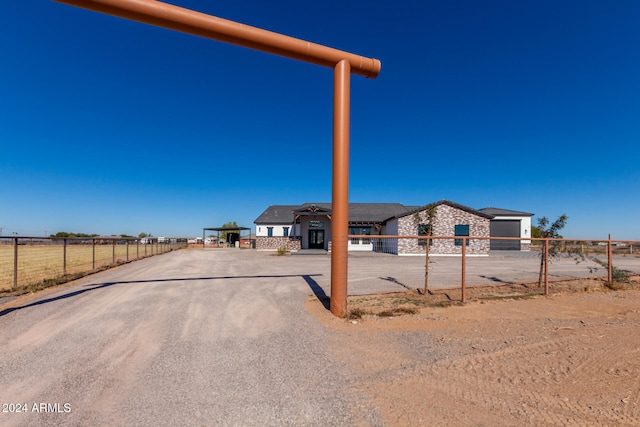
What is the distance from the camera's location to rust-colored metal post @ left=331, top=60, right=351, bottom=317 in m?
6.22

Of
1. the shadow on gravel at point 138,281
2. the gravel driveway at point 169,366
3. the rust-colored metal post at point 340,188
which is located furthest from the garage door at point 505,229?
the gravel driveway at point 169,366

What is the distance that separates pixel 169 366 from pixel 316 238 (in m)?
27.3

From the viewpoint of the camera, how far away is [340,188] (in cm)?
635

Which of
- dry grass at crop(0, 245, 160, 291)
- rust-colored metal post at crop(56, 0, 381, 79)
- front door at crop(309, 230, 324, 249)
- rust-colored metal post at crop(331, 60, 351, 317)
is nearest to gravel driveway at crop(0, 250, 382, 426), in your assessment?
rust-colored metal post at crop(331, 60, 351, 317)

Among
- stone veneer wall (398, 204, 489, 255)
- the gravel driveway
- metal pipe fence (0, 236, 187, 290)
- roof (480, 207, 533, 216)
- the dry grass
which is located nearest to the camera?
the gravel driveway

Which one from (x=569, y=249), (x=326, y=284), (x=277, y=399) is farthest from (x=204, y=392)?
(x=569, y=249)

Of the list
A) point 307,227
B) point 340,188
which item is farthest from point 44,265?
point 307,227

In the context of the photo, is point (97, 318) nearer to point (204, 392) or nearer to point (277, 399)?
point (204, 392)

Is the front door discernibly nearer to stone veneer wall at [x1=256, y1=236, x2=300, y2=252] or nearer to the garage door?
stone veneer wall at [x1=256, y1=236, x2=300, y2=252]

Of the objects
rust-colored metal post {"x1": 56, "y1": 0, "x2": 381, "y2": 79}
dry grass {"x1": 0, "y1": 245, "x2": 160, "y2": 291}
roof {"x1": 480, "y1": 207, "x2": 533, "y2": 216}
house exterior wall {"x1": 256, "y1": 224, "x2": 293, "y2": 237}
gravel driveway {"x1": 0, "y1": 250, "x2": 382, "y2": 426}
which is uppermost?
rust-colored metal post {"x1": 56, "y1": 0, "x2": 381, "y2": 79}

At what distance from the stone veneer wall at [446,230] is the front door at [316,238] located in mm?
9285

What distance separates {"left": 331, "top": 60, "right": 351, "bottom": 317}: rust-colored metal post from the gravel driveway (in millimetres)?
906

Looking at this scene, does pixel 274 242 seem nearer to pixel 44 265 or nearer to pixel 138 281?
pixel 44 265

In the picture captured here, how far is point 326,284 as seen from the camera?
9680mm
